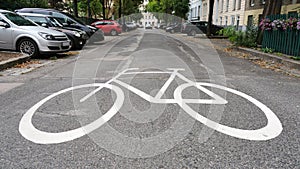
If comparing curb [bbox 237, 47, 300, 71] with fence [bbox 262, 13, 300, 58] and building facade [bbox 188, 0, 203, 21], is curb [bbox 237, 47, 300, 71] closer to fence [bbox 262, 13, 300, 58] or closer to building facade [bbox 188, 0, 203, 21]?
fence [bbox 262, 13, 300, 58]

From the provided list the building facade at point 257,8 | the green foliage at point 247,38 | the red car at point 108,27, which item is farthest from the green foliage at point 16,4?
the building facade at point 257,8

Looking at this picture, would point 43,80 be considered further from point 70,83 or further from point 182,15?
point 182,15

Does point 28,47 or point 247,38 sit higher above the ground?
point 247,38

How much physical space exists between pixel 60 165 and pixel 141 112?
5.51 ft

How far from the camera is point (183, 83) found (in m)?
5.70

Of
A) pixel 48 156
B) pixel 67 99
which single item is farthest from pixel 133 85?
pixel 48 156

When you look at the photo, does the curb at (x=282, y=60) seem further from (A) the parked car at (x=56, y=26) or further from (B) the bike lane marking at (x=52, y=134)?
(A) the parked car at (x=56, y=26)

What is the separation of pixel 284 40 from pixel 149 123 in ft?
29.0

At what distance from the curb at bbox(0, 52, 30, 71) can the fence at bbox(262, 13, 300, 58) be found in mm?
10191

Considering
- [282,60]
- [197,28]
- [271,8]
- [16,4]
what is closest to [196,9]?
[197,28]

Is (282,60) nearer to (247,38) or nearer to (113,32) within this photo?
(247,38)

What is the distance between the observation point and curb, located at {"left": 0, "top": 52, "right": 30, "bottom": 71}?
24.7 feet

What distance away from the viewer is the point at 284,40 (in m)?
9.88

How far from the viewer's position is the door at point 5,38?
9.30 meters
